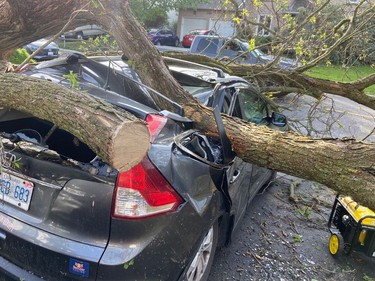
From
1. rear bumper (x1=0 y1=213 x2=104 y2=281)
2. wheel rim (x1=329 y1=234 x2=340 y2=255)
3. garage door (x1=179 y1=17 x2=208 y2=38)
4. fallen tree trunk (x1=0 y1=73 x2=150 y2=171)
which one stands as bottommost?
wheel rim (x1=329 y1=234 x2=340 y2=255)

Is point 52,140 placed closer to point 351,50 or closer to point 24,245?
point 24,245

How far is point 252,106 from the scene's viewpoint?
3.83m

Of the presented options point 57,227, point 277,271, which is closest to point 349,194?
point 277,271

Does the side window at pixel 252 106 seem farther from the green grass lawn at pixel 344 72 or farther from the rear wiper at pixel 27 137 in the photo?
the green grass lawn at pixel 344 72

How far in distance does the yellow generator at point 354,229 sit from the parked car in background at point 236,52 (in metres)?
2.67

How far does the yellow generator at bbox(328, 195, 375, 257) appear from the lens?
118 inches

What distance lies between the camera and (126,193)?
70.6 inches

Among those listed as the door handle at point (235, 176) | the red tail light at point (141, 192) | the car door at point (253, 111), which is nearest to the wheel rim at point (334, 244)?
the car door at point (253, 111)

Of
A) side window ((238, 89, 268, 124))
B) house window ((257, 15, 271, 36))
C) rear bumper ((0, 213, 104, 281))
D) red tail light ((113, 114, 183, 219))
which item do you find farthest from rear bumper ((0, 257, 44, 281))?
house window ((257, 15, 271, 36))

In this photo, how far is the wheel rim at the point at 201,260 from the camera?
226 cm

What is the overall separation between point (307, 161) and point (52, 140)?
5.41 feet

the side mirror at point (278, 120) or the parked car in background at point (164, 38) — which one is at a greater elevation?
the side mirror at point (278, 120)

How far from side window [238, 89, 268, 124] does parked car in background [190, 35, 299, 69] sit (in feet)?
4.00

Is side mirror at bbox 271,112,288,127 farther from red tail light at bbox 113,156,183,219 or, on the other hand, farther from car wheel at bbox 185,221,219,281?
red tail light at bbox 113,156,183,219
